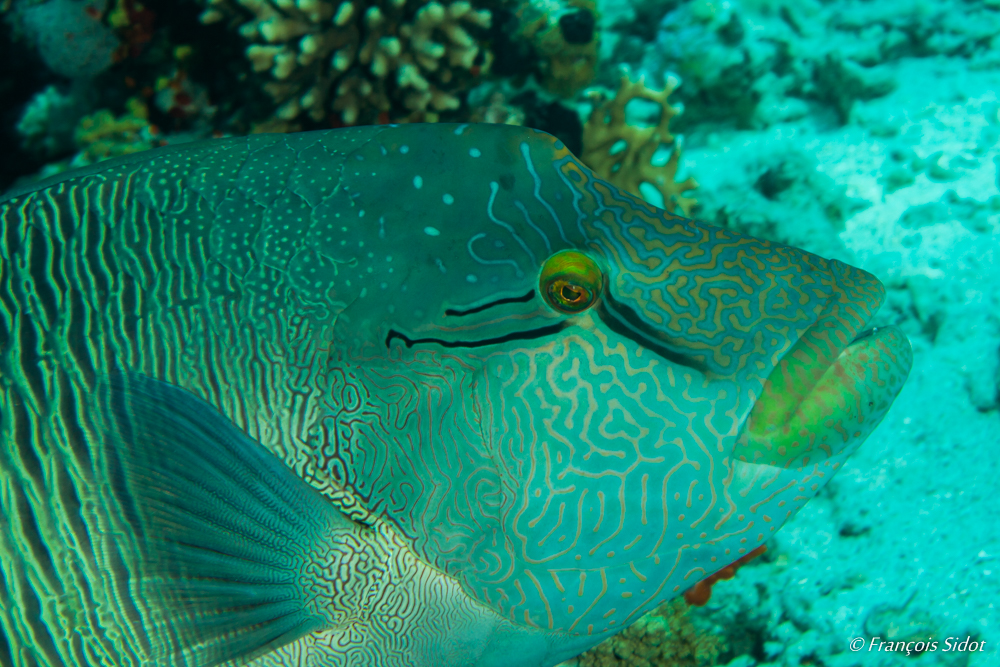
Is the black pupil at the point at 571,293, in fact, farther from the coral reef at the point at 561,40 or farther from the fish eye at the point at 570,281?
the coral reef at the point at 561,40

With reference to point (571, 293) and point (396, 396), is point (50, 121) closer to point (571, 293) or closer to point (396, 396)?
point (396, 396)

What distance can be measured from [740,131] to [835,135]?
2.32 feet

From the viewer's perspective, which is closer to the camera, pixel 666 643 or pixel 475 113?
pixel 666 643

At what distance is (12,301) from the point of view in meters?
1.59

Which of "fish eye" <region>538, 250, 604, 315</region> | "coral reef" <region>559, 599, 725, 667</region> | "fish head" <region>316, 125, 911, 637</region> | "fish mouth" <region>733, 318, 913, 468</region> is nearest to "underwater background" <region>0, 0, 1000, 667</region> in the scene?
"coral reef" <region>559, 599, 725, 667</region>

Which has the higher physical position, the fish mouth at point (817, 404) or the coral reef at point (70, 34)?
the coral reef at point (70, 34)

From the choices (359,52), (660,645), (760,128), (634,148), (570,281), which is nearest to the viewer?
(570,281)

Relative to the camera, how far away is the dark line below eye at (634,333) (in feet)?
4.88

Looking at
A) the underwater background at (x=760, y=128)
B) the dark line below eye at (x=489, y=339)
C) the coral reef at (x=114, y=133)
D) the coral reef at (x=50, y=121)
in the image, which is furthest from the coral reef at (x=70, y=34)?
the dark line below eye at (x=489, y=339)

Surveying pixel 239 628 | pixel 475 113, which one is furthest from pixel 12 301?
pixel 475 113

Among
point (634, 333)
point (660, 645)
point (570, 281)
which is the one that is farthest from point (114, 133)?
point (660, 645)

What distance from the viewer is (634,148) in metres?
4.32

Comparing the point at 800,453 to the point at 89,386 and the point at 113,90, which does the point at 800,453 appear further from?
the point at 113,90

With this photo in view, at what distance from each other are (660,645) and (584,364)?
2.45m
